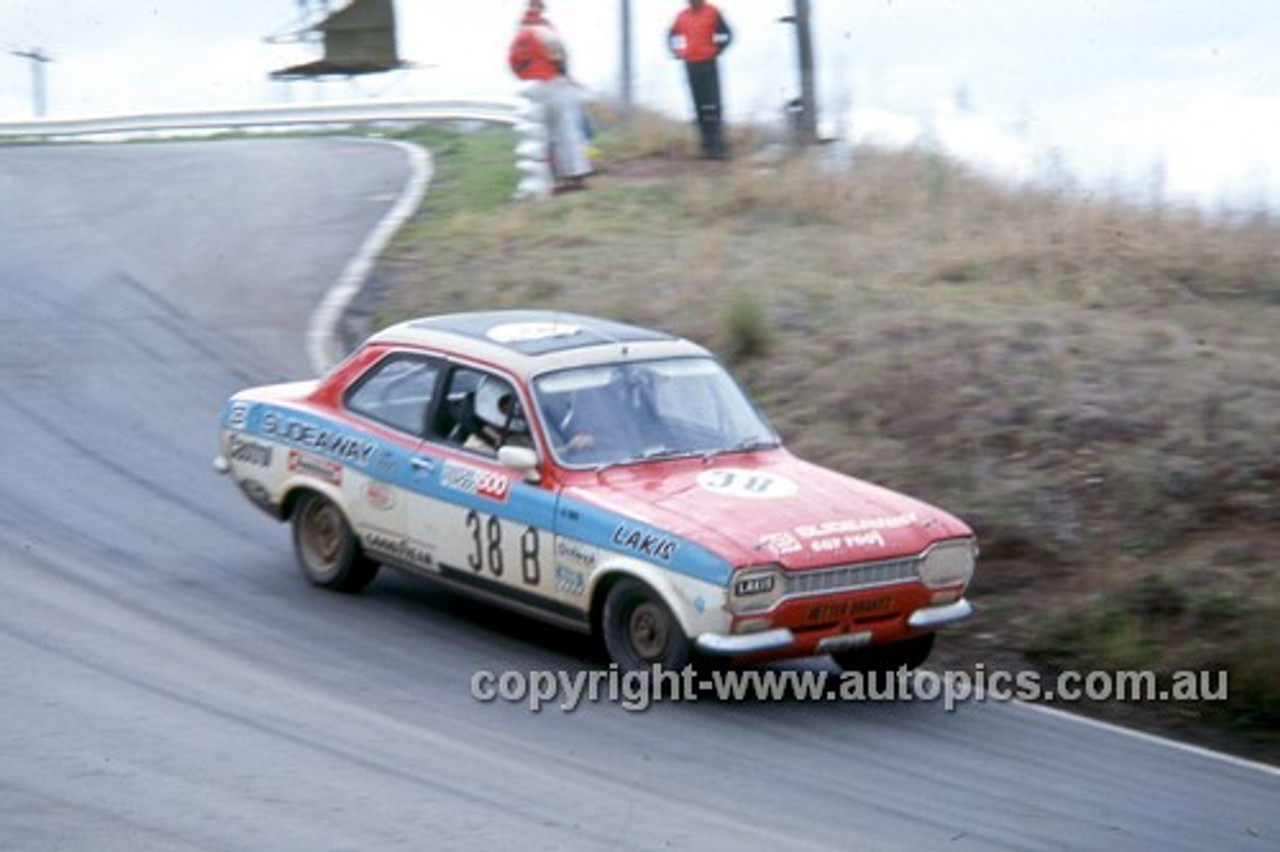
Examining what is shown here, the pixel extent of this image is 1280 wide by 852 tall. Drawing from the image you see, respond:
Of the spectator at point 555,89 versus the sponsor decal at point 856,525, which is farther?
the spectator at point 555,89

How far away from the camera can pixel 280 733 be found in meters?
8.45

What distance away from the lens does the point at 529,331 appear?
1093cm

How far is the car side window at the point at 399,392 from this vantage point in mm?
10789

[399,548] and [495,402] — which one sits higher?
[495,402]

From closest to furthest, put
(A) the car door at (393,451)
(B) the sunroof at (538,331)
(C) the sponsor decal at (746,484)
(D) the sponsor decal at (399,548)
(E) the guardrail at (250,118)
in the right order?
(C) the sponsor decal at (746,484), (D) the sponsor decal at (399,548), (A) the car door at (393,451), (B) the sunroof at (538,331), (E) the guardrail at (250,118)

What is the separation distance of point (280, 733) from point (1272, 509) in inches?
219

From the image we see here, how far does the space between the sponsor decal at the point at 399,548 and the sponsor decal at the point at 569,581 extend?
0.91m

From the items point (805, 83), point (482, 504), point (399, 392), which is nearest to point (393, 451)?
point (399, 392)

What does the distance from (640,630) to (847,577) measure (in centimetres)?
94

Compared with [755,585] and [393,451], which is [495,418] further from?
[755,585]

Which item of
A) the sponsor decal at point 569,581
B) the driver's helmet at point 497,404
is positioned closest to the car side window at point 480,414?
the driver's helmet at point 497,404

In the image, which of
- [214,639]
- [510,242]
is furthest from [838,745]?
[510,242]

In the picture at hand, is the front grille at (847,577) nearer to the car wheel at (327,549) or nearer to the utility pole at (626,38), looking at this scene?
the car wheel at (327,549)

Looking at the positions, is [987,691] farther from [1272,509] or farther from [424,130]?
[424,130]
